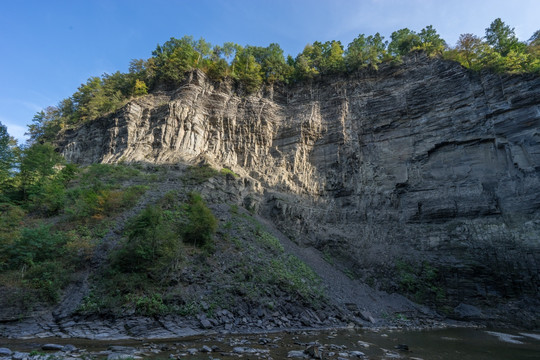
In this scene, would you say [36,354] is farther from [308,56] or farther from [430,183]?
[308,56]

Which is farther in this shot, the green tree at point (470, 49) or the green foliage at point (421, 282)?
the green tree at point (470, 49)

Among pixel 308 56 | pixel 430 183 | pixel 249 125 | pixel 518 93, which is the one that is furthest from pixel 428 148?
pixel 308 56

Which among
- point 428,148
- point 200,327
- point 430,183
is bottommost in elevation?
point 200,327

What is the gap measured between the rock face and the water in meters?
7.85

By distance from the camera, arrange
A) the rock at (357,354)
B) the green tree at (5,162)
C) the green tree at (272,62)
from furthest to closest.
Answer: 1. the green tree at (272,62)
2. the green tree at (5,162)
3. the rock at (357,354)

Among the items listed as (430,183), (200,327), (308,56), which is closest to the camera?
(200,327)

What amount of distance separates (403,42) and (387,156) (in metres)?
20.3

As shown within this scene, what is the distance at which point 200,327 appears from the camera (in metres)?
11.2

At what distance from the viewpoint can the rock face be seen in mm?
20672

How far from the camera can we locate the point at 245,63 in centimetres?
4109

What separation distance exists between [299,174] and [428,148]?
13.5m

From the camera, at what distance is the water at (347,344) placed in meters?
8.26

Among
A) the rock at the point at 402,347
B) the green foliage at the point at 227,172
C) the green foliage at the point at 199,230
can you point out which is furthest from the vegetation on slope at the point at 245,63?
the rock at the point at 402,347

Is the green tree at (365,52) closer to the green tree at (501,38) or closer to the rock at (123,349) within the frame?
the green tree at (501,38)
